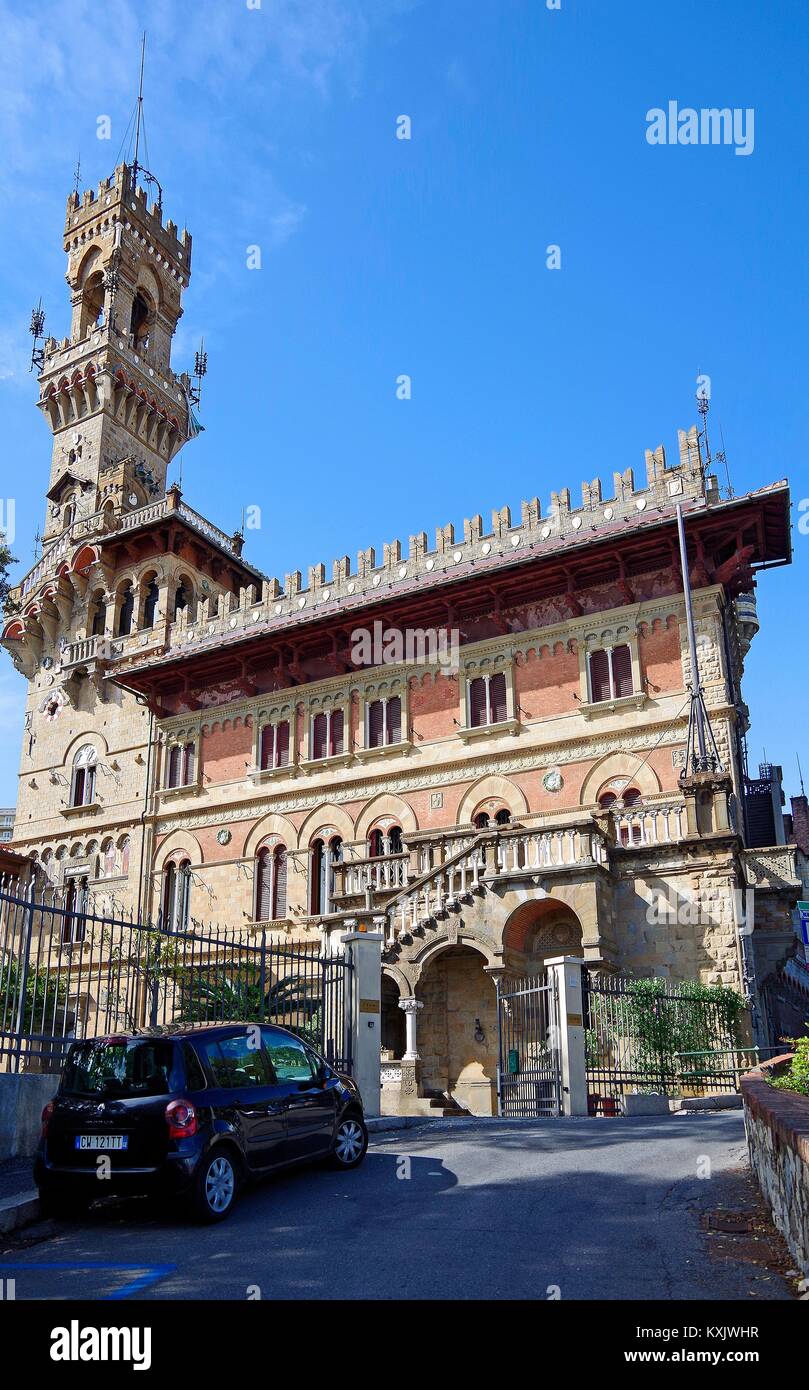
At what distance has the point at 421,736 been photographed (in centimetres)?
2798

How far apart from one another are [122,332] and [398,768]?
23.5 meters

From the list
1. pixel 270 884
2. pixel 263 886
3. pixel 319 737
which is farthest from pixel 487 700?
pixel 263 886

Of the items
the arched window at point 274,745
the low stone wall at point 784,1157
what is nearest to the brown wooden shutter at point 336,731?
the arched window at point 274,745

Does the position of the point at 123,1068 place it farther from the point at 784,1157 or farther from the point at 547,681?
the point at 547,681

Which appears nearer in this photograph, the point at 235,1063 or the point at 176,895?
the point at 235,1063

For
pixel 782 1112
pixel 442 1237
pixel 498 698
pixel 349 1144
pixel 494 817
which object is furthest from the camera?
pixel 498 698

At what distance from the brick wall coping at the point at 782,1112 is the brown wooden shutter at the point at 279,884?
2038 cm

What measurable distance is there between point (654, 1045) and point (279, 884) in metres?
13.8

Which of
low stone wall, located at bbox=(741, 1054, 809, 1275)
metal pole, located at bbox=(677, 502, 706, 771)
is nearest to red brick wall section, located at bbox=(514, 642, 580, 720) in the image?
metal pole, located at bbox=(677, 502, 706, 771)

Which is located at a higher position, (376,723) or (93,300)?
(93,300)

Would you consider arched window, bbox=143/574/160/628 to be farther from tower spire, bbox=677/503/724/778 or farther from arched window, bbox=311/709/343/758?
tower spire, bbox=677/503/724/778

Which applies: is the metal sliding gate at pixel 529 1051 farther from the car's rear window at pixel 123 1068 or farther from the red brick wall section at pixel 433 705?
the car's rear window at pixel 123 1068

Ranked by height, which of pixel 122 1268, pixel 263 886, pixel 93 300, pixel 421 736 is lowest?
pixel 122 1268

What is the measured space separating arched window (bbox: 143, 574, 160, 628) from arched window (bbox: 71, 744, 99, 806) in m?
4.33
